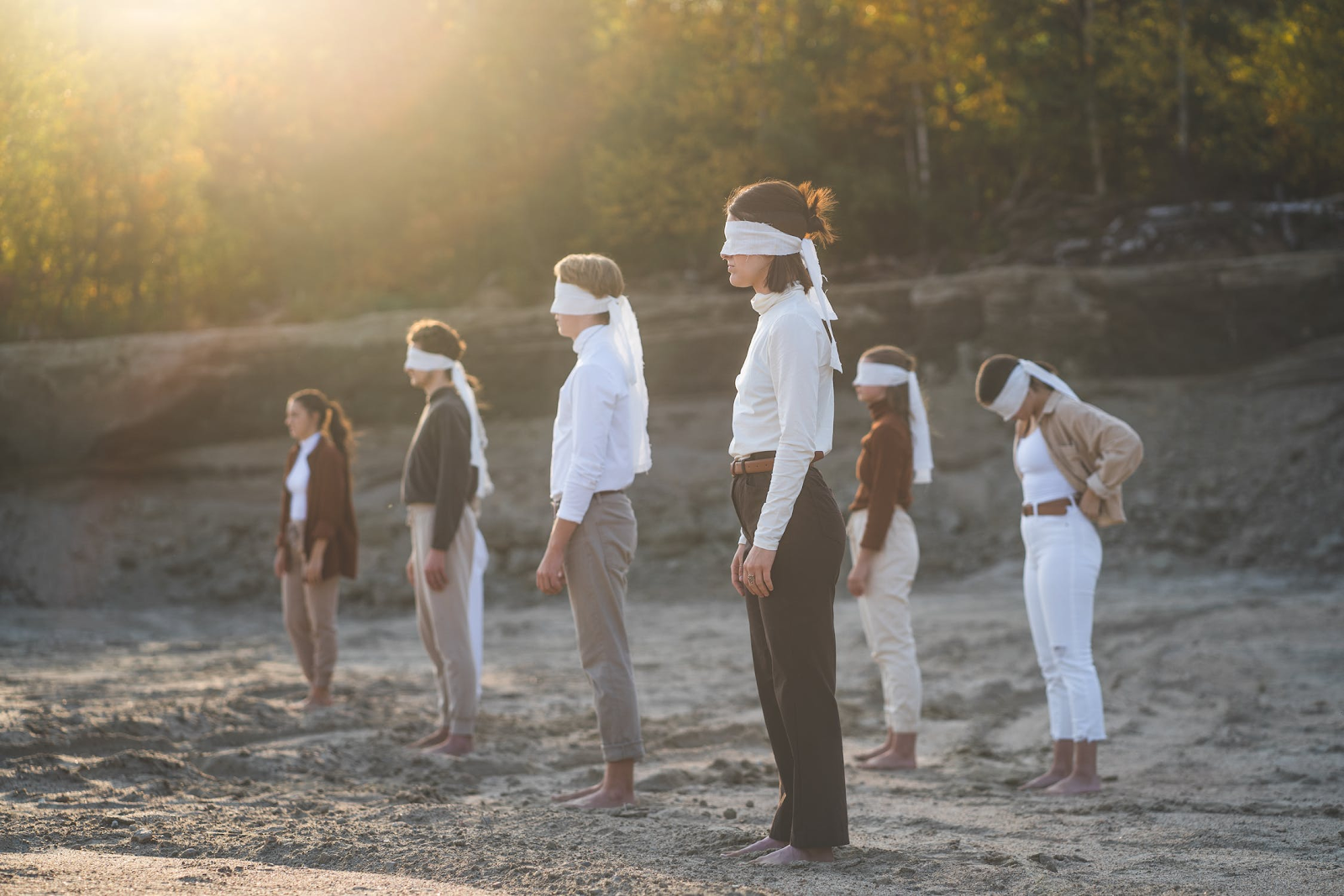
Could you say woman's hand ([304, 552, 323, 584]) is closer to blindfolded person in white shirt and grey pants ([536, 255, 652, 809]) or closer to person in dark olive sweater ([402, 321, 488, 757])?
person in dark olive sweater ([402, 321, 488, 757])

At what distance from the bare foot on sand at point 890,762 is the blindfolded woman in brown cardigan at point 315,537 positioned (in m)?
3.27

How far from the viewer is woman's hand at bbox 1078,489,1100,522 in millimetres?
5145

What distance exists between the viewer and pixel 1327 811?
4.57 meters

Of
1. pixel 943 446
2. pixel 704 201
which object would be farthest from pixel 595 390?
pixel 704 201

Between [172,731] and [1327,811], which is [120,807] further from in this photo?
[1327,811]

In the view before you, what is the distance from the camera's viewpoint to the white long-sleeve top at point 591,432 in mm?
4457

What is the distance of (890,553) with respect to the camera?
5.86 meters

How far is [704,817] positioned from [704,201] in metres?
18.6

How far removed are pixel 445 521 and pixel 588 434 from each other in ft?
5.08

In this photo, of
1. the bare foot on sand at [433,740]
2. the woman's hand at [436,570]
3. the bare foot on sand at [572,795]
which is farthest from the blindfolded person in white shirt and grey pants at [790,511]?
the bare foot on sand at [433,740]

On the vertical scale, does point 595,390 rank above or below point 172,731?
above

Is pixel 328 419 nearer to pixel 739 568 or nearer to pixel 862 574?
pixel 862 574

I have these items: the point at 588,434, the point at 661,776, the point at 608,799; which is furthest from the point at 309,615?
the point at 588,434

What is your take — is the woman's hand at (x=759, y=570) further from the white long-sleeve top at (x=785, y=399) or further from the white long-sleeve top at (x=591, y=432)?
the white long-sleeve top at (x=591, y=432)
